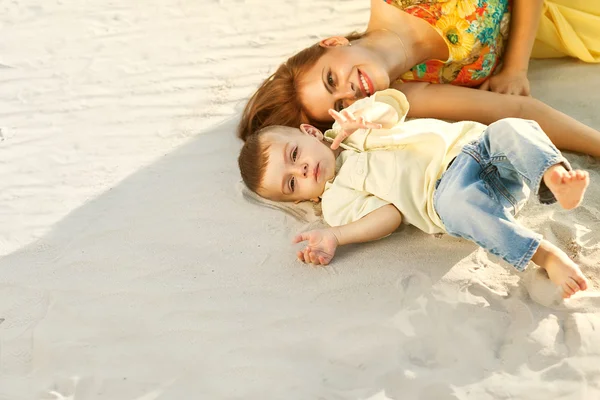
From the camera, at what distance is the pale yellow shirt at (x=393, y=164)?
8.45ft

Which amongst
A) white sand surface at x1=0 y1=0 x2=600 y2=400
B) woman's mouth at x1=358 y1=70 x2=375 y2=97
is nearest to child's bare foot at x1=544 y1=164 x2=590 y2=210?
white sand surface at x1=0 y1=0 x2=600 y2=400

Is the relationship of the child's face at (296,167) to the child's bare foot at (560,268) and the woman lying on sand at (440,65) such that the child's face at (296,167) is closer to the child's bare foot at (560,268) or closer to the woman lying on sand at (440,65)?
the woman lying on sand at (440,65)

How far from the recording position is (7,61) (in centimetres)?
421

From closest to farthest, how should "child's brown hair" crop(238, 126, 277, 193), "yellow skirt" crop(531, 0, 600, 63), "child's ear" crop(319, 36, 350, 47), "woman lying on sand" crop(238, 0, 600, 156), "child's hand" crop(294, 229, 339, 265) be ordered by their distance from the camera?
"child's hand" crop(294, 229, 339, 265) → "child's brown hair" crop(238, 126, 277, 193) → "woman lying on sand" crop(238, 0, 600, 156) → "child's ear" crop(319, 36, 350, 47) → "yellow skirt" crop(531, 0, 600, 63)

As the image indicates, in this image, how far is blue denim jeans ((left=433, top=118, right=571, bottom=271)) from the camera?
2.24m

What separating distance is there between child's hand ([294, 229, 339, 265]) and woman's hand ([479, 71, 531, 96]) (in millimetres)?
1247

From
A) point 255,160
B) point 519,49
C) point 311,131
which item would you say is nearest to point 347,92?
point 311,131

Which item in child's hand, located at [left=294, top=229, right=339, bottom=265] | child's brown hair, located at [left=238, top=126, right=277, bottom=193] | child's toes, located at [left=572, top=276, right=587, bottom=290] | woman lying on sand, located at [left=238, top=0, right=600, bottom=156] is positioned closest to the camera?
child's toes, located at [left=572, top=276, right=587, bottom=290]

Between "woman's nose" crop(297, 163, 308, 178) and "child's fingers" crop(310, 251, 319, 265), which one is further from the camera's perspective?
"woman's nose" crop(297, 163, 308, 178)

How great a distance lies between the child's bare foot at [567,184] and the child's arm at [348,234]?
0.61 metres

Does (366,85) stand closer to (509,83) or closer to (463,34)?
(463,34)

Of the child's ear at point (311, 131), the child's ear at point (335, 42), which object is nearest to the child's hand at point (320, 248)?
the child's ear at point (311, 131)

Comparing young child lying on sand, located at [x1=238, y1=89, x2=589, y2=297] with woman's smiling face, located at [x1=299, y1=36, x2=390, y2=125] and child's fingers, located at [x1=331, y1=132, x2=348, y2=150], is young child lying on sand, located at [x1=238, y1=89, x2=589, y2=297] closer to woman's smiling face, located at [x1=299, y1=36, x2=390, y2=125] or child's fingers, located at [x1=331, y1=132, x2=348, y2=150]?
child's fingers, located at [x1=331, y1=132, x2=348, y2=150]

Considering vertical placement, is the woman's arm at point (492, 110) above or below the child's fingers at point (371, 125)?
below
